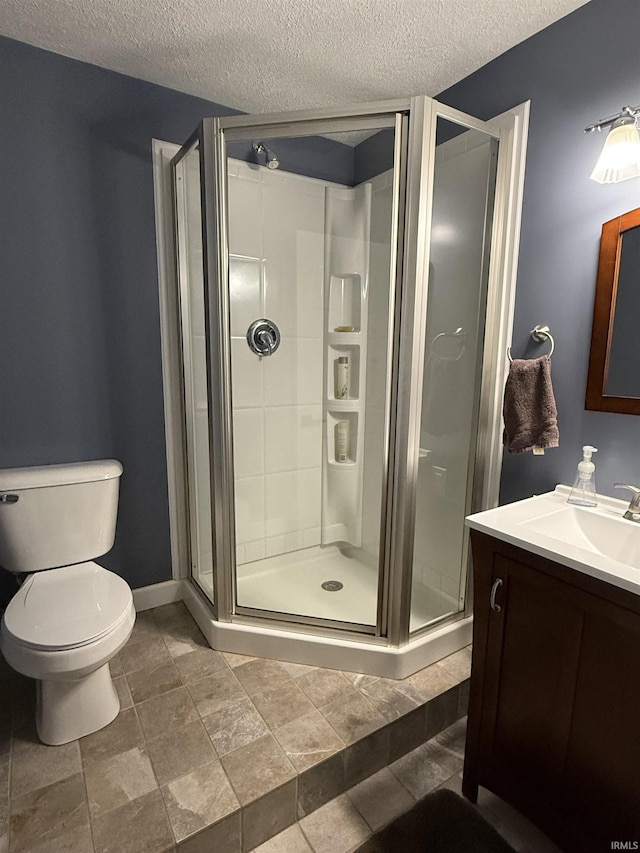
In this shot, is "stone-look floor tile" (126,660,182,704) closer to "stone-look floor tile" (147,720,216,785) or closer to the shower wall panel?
"stone-look floor tile" (147,720,216,785)

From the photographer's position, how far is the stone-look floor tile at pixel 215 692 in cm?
157

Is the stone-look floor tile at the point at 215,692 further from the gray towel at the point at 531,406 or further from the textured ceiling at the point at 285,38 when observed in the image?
the textured ceiling at the point at 285,38

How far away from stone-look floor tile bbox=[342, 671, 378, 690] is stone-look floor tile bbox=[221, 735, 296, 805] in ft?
1.22

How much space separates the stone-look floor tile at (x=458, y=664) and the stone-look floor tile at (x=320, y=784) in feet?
1.84

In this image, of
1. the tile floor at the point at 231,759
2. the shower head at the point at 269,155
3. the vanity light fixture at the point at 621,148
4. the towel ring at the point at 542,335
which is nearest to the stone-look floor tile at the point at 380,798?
the tile floor at the point at 231,759

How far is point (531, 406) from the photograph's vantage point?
1.56 metres

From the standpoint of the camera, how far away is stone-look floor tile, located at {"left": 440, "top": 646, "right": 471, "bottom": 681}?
1.70 m

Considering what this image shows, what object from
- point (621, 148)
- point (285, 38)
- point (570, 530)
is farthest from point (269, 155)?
point (570, 530)

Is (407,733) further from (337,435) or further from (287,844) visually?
(337,435)

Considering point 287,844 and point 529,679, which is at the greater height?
point 529,679

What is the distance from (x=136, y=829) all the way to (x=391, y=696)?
0.86 m

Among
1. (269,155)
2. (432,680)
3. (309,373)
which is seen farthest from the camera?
(309,373)

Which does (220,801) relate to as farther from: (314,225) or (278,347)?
(314,225)

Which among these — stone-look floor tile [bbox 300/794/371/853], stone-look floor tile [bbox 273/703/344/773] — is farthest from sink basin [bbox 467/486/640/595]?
stone-look floor tile [bbox 300/794/371/853]
